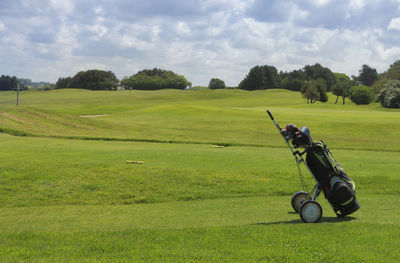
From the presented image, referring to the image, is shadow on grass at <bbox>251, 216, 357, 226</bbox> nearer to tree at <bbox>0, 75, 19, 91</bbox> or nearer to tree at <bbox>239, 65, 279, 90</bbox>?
tree at <bbox>239, 65, 279, 90</bbox>

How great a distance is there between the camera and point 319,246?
6.56 metres

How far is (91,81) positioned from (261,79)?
206 ft

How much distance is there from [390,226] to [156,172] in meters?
8.29

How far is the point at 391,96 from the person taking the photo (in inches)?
3209

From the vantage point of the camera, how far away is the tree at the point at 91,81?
497 feet

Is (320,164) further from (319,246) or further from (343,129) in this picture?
(343,129)

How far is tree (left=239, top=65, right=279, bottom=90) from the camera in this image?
537ft

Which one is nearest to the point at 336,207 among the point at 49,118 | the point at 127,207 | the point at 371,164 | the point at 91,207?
the point at 127,207

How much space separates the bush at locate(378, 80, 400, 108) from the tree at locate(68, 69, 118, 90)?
96002mm

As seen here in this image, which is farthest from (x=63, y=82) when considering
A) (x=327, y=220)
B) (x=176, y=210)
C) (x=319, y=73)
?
(x=327, y=220)

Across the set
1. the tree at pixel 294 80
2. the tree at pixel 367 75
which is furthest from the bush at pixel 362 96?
the tree at pixel 367 75

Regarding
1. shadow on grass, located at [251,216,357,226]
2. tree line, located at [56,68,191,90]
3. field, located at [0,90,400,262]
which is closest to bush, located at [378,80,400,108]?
field, located at [0,90,400,262]

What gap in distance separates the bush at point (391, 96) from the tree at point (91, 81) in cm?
9600

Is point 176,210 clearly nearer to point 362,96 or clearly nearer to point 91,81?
point 362,96
